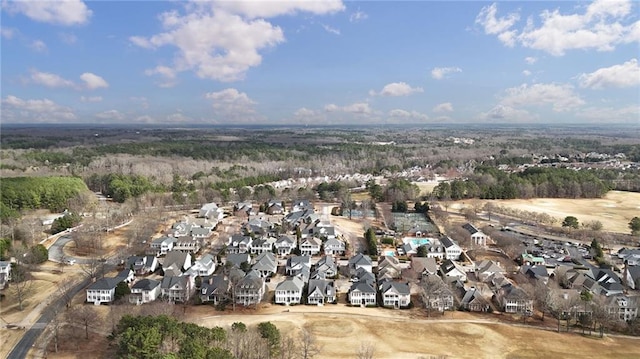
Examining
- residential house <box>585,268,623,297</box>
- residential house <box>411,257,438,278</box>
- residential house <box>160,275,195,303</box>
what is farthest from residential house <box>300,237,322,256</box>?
residential house <box>585,268,623,297</box>

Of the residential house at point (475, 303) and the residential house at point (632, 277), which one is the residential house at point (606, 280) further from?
the residential house at point (475, 303)

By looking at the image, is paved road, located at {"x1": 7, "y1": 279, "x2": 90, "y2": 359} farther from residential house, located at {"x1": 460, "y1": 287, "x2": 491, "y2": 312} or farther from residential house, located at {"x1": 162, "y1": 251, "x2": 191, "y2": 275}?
residential house, located at {"x1": 460, "y1": 287, "x2": 491, "y2": 312}

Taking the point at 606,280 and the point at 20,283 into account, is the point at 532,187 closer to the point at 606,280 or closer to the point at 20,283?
the point at 606,280

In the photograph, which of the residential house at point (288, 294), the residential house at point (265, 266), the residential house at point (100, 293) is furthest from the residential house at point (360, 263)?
the residential house at point (100, 293)

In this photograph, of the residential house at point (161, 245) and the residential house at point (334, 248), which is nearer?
the residential house at point (161, 245)

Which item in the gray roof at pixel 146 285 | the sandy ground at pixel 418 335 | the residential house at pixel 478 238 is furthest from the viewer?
the residential house at pixel 478 238

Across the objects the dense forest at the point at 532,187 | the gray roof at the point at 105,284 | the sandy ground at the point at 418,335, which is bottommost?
the sandy ground at the point at 418,335
